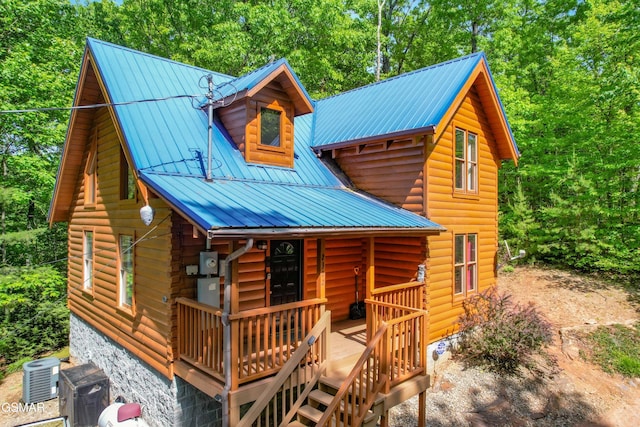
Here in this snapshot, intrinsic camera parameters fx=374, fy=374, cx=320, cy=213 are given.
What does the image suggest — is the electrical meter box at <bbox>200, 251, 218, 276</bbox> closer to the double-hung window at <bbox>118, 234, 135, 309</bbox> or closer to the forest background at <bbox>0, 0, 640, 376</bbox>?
the double-hung window at <bbox>118, 234, 135, 309</bbox>

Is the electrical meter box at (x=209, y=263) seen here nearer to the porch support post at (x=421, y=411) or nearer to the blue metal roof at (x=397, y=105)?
the porch support post at (x=421, y=411)

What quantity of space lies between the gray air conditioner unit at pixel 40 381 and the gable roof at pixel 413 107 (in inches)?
373

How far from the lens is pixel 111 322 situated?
9.34m

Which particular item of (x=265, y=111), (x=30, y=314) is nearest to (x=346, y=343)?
(x=265, y=111)

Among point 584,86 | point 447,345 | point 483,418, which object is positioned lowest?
point 483,418

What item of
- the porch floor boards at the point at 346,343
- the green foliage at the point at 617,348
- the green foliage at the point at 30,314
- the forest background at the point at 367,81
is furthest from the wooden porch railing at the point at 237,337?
the green foliage at the point at 30,314

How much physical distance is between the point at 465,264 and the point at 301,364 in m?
6.42

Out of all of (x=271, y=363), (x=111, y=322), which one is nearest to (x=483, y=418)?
(x=271, y=363)

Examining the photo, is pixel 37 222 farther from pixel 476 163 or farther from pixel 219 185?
pixel 476 163

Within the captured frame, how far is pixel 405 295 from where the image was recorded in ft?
28.9

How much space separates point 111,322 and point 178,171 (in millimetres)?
4661

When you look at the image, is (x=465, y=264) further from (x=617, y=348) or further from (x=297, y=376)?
(x=297, y=376)

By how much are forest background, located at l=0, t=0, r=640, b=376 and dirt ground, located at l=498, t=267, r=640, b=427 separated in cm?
143

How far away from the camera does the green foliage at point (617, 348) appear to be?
10.4m
